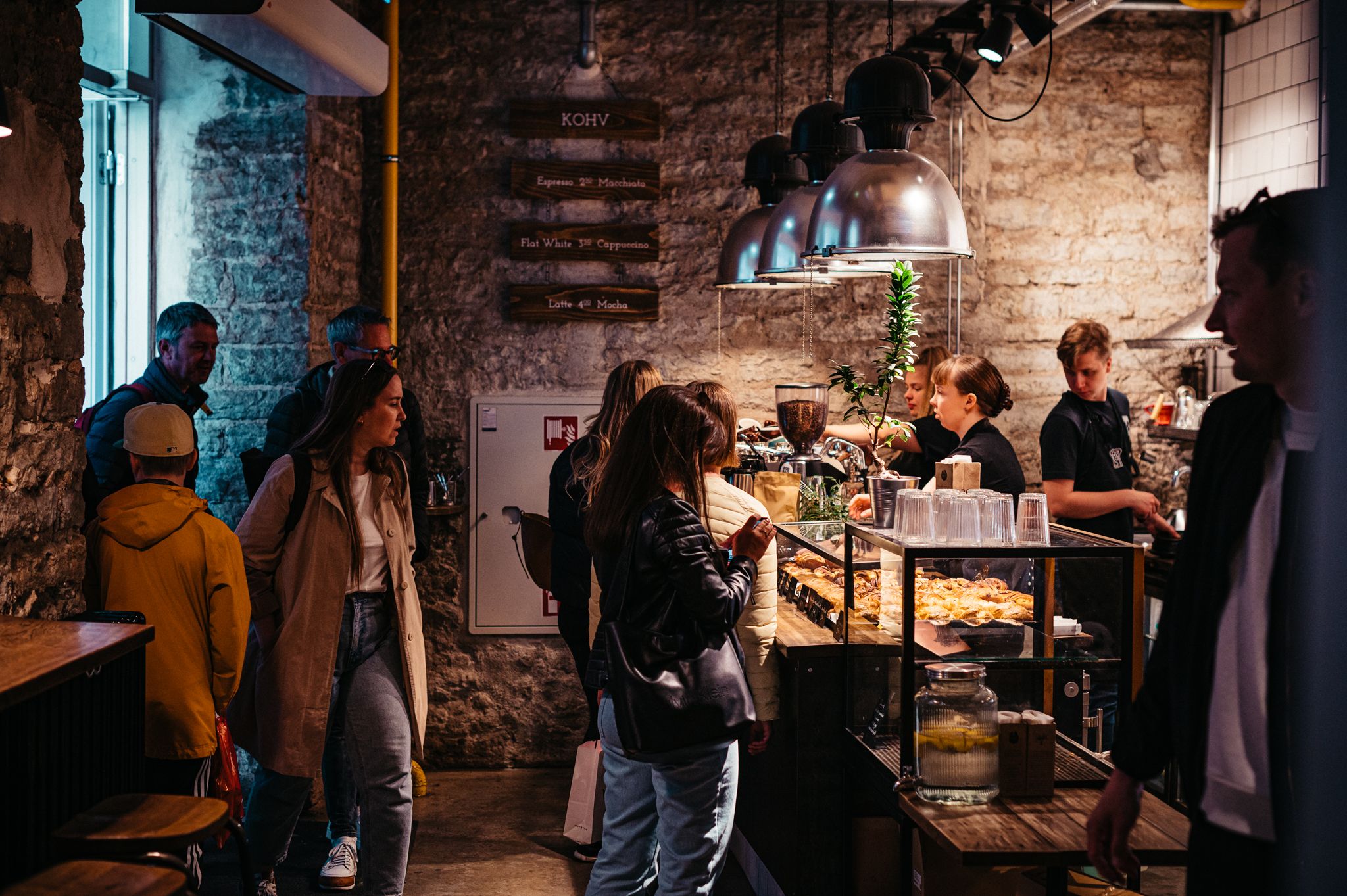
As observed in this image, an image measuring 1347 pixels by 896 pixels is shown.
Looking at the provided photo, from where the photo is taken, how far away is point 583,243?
568cm

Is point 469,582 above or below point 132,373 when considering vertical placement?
below

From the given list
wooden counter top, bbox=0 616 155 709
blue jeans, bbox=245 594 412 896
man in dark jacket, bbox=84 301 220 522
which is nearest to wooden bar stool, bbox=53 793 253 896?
Result: wooden counter top, bbox=0 616 155 709

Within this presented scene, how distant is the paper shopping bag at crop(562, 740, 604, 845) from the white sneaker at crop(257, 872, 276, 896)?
1.07 meters

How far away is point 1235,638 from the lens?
1.59 metres

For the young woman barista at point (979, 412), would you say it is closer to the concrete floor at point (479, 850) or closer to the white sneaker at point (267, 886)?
the concrete floor at point (479, 850)

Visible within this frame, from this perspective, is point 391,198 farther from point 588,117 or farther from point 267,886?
point 267,886

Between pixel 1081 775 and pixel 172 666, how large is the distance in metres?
2.26

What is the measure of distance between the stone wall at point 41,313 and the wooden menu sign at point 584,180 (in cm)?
278

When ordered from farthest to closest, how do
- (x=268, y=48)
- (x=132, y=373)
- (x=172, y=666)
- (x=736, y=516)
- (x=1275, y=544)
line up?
(x=132, y=373)
(x=268, y=48)
(x=736, y=516)
(x=172, y=666)
(x=1275, y=544)

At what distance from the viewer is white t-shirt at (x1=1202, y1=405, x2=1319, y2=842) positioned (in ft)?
5.10

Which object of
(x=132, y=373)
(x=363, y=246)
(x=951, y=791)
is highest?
(x=363, y=246)

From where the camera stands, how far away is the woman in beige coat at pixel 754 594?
3.27m

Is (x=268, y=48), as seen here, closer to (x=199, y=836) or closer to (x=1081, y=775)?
(x=199, y=836)

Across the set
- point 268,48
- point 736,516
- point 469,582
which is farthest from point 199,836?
point 469,582
